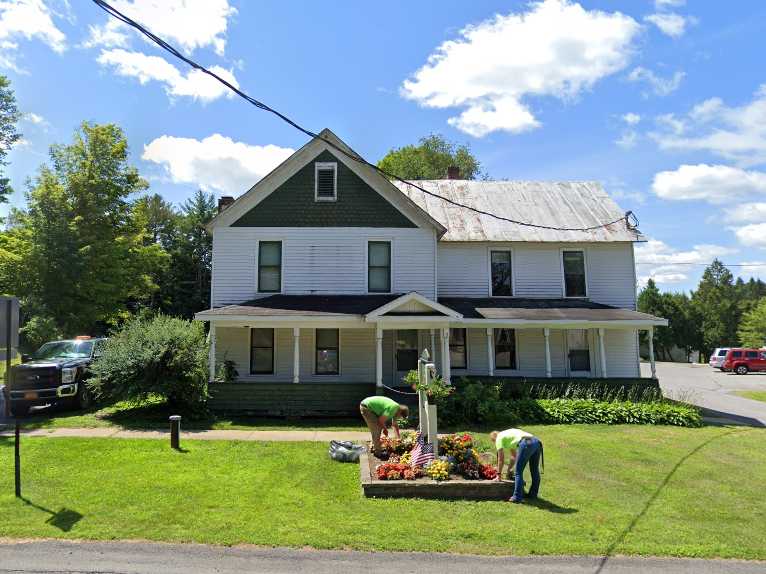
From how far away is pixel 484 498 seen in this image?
300 inches

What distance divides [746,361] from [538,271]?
89.4 ft

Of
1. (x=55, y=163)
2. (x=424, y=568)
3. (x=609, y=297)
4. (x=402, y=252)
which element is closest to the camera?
(x=424, y=568)

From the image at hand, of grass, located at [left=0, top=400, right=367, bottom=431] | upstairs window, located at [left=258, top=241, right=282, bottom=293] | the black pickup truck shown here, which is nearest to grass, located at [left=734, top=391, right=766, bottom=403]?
grass, located at [left=0, top=400, right=367, bottom=431]

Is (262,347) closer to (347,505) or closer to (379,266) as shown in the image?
(379,266)

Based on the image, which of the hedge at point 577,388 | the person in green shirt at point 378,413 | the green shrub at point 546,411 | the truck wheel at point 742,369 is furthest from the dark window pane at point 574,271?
the truck wheel at point 742,369

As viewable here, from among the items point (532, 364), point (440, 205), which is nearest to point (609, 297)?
point (532, 364)

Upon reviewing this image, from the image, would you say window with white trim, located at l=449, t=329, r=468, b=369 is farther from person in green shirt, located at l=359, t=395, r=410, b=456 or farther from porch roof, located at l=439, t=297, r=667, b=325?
person in green shirt, located at l=359, t=395, r=410, b=456

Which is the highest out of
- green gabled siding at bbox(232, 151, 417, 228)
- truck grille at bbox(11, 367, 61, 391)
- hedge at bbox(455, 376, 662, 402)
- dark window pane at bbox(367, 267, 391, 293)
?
green gabled siding at bbox(232, 151, 417, 228)

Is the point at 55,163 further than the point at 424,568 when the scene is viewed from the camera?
Yes

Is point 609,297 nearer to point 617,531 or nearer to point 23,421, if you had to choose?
point 617,531

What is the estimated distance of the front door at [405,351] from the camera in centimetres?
1767

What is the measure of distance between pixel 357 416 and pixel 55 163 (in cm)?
2494

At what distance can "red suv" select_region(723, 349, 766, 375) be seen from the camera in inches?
1415

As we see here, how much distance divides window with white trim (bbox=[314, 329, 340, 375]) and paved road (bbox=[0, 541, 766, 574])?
1152 cm
